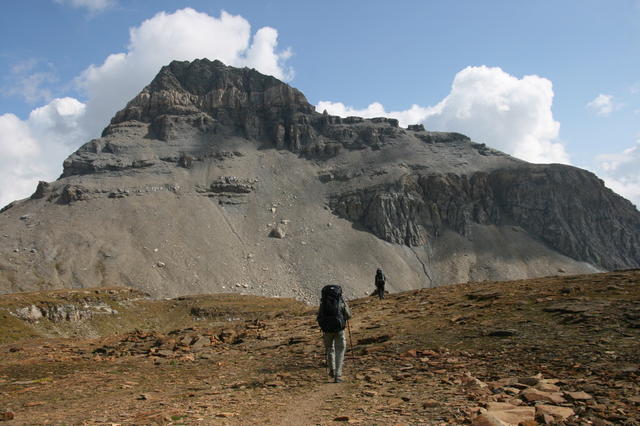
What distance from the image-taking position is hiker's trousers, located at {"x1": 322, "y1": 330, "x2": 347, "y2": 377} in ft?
37.8

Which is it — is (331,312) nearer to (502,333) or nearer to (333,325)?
(333,325)

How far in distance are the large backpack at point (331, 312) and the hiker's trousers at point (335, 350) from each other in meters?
0.16

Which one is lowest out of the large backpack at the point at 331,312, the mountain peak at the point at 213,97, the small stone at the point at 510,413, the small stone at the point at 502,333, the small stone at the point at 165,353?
the small stone at the point at 165,353

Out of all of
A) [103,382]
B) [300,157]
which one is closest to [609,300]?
[103,382]

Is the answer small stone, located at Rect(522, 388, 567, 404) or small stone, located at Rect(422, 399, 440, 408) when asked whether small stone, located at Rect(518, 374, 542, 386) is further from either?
small stone, located at Rect(422, 399, 440, 408)

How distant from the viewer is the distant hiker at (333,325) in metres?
11.6

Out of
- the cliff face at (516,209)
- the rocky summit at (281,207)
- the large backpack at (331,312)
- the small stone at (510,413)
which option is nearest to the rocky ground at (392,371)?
the small stone at (510,413)

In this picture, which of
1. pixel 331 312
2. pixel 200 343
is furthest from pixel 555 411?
pixel 200 343

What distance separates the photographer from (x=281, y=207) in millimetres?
126500

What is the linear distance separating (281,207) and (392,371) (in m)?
116

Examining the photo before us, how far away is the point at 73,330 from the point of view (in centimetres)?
4562

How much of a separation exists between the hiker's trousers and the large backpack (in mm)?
164

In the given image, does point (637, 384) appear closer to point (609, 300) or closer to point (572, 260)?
point (609, 300)

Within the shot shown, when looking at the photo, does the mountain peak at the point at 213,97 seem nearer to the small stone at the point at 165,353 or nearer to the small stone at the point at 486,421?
the small stone at the point at 165,353
